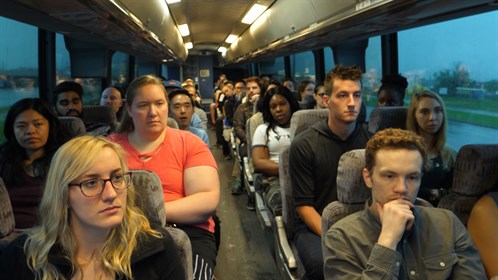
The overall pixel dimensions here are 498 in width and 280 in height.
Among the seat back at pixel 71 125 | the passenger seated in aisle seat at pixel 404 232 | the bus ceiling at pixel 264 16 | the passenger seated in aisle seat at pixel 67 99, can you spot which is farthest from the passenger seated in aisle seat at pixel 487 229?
the passenger seated in aisle seat at pixel 67 99

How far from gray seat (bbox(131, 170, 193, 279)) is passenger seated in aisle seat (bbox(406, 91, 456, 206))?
7.09 feet

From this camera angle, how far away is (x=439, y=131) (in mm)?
3404

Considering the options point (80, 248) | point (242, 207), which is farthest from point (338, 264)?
point (242, 207)

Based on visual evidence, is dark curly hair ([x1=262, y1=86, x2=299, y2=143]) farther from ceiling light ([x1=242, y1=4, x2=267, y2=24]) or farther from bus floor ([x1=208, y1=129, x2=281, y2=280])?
ceiling light ([x1=242, y1=4, x2=267, y2=24])

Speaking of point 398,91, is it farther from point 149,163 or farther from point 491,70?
point 149,163

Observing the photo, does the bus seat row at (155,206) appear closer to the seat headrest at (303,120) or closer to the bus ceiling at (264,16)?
the bus ceiling at (264,16)

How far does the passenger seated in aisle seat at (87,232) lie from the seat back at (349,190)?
0.88 m

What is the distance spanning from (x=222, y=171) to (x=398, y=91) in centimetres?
394

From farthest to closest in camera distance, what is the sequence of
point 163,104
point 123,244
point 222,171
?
1. point 222,171
2. point 163,104
3. point 123,244

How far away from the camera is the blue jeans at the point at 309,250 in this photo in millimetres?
2557

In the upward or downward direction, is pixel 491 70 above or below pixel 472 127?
above

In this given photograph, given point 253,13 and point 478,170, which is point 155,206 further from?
point 253,13

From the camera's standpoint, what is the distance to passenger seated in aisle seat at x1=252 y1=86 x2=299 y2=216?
4324mm

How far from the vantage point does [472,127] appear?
422cm
